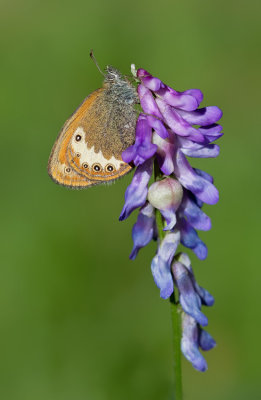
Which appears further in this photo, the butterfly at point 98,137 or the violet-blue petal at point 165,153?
the butterfly at point 98,137

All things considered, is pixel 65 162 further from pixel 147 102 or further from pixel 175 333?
pixel 175 333

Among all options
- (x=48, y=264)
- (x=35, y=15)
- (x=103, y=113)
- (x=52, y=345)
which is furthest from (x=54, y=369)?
(x=35, y=15)

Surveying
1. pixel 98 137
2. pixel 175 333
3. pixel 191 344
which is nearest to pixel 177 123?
pixel 98 137

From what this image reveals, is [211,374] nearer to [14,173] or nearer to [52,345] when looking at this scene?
[52,345]

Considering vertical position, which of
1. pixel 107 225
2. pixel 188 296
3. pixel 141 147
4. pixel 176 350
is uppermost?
pixel 107 225

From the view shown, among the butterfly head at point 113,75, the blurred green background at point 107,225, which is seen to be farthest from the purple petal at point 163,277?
the blurred green background at point 107,225

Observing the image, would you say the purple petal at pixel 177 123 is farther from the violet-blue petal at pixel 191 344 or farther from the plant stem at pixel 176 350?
the violet-blue petal at pixel 191 344

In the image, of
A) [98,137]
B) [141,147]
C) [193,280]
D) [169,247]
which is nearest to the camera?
[141,147]
